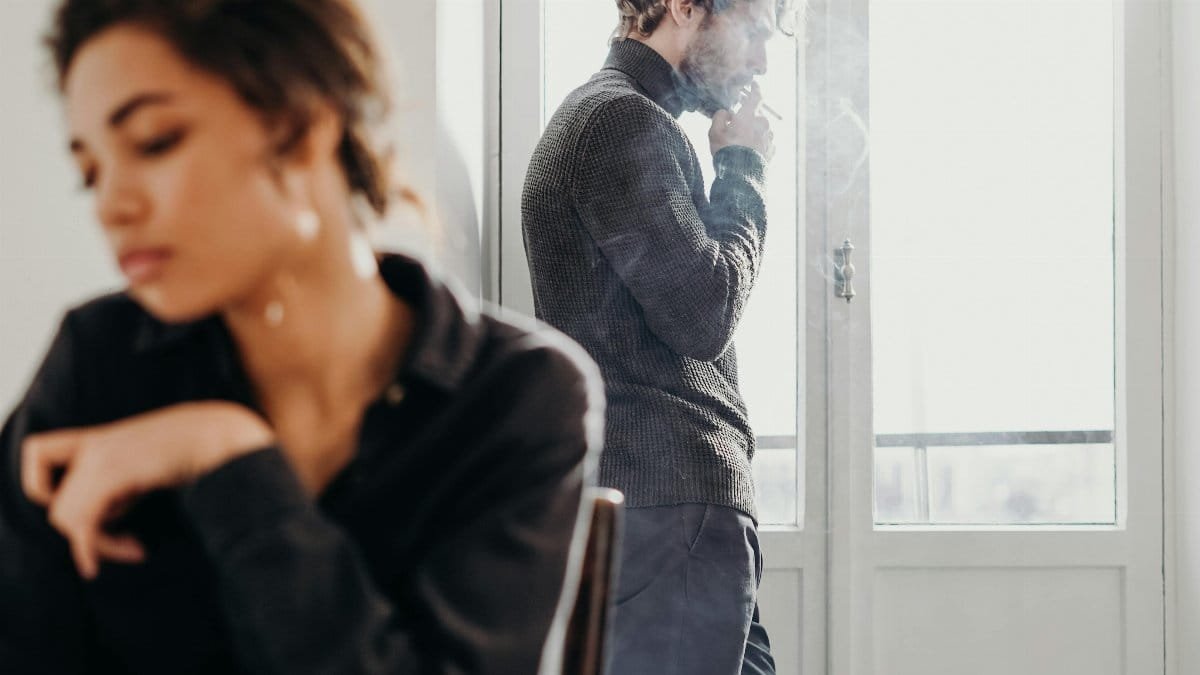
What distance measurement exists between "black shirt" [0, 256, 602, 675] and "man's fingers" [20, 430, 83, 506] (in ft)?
0.04

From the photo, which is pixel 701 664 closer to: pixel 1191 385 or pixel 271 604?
pixel 271 604

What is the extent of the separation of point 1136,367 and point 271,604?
194 centimetres

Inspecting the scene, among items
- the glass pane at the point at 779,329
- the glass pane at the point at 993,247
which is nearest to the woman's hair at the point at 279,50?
the glass pane at the point at 779,329

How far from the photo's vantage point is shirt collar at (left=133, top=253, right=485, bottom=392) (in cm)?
59

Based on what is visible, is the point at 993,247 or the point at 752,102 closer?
the point at 752,102

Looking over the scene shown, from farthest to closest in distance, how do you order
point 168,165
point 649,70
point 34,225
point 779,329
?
point 779,329
point 649,70
point 34,225
point 168,165

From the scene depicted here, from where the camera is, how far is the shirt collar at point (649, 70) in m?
1.31

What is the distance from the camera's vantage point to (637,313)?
122cm

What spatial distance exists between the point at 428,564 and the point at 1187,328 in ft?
6.15

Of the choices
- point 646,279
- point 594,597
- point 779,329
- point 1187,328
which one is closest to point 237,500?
point 594,597

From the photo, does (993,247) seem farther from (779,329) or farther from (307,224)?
(307,224)

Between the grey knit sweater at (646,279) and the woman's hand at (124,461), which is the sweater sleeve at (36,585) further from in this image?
the grey knit sweater at (646,279)

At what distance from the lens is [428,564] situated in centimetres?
60

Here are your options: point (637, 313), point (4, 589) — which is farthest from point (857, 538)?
point (4, 589)
